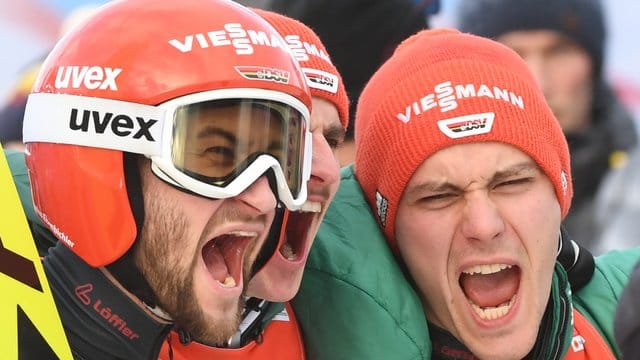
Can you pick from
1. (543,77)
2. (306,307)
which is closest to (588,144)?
(543,77)

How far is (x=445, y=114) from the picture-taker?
9.81 ft

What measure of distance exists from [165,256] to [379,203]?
0.89m

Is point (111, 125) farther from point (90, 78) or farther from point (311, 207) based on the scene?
point (311, 207)

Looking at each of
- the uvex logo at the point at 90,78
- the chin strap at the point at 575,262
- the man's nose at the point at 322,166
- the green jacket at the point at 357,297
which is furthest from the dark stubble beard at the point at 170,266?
the chin strap at the point at 575,262

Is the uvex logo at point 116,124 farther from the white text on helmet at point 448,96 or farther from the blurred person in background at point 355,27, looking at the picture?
the blurred person in background at point 355,27

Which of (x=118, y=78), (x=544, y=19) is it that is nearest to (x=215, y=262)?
(x=118, y=78)

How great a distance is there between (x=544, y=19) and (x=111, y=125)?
11.7ft

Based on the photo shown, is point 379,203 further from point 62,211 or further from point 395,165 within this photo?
point 62,211

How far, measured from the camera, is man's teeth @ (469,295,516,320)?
3129 millimetres

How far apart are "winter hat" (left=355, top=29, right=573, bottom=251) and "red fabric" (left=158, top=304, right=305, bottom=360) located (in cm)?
47

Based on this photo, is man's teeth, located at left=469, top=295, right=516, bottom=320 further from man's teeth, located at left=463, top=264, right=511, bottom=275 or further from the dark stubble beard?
the dark stubble beard

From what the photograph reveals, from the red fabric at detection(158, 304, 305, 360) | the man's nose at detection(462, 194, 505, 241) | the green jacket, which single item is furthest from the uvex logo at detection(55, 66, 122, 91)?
the man's nose at detection(462, 194, 505, 241)

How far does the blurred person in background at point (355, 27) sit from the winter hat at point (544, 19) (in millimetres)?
828

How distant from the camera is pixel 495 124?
2.99m
